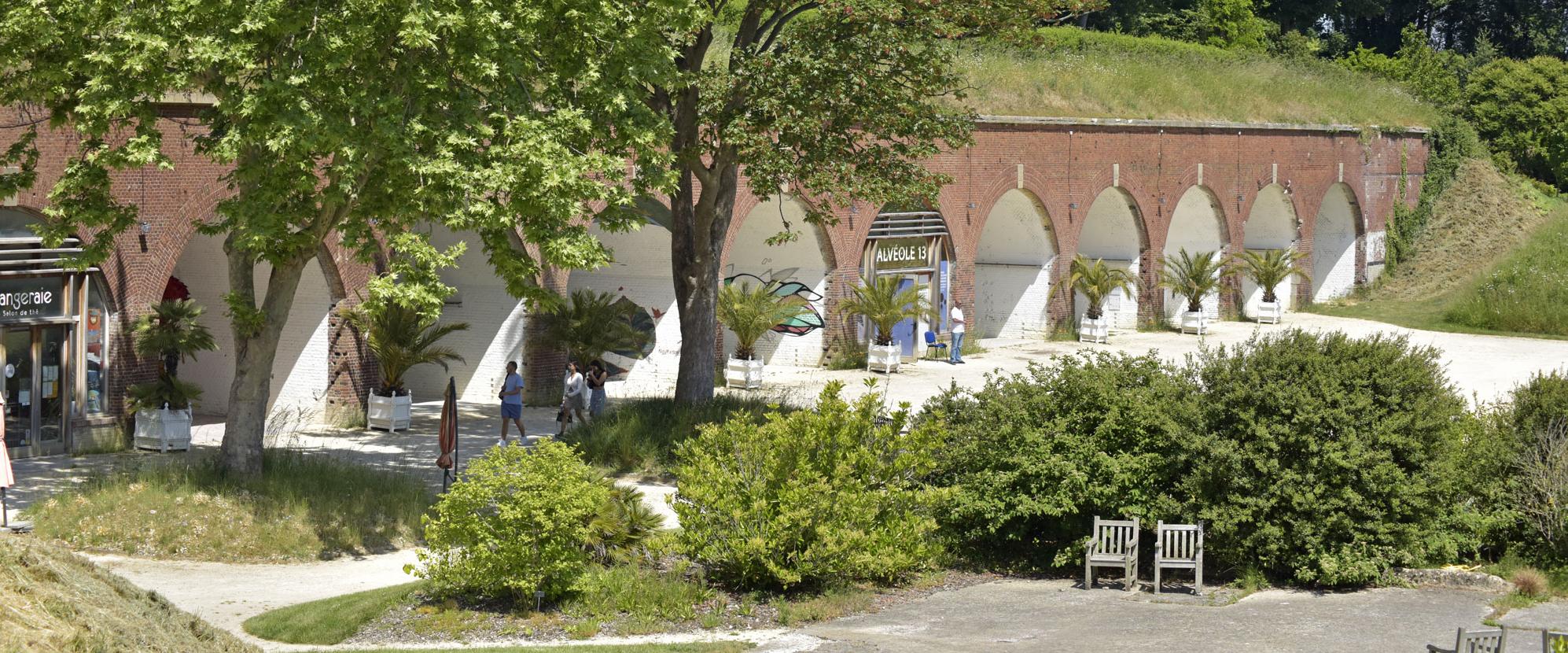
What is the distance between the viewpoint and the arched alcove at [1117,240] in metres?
36.5

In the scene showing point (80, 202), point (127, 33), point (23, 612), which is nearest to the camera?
point (23, 612)

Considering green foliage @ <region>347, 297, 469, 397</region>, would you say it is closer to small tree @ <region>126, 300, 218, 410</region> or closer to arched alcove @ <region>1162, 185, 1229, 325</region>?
small tree @ <region>126, 300, 218, 410</region>

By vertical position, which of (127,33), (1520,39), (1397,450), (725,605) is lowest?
(725,605)

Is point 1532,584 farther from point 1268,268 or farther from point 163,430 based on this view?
point 1268,268

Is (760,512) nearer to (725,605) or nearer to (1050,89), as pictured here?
(725,605)

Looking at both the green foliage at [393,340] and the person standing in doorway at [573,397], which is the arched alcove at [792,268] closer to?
the green foliage at [393,340]

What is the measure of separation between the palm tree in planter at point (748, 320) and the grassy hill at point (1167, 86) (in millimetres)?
7493

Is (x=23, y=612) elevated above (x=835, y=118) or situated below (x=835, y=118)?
below

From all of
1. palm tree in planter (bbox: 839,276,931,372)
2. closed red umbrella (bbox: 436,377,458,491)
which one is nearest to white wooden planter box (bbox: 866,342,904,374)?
palm tree in planter (bbox: 839,276,931,372)

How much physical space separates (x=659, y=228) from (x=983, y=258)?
10.5 metres

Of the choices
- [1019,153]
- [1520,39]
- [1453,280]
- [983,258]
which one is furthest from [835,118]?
[1520,39]

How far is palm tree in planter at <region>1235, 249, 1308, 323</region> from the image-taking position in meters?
38.9

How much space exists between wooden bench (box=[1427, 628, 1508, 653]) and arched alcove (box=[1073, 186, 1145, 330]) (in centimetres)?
2707

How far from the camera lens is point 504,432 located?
67.1 ft
